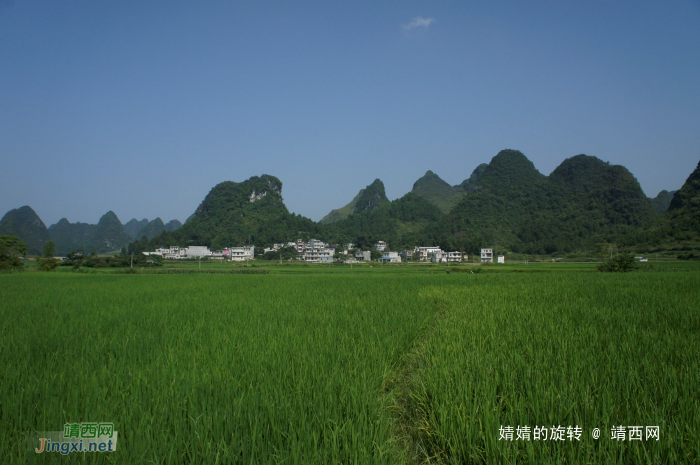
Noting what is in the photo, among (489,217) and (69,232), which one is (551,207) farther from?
(69,232)

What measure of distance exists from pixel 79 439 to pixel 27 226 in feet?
332

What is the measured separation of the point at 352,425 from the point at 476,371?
1200 millimetres

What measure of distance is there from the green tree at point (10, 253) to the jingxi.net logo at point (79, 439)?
30.4 meters

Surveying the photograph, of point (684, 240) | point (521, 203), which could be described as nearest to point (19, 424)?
point (684, 240)

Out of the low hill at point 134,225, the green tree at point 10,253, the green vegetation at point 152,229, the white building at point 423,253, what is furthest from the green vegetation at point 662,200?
the low hill at point 134,225

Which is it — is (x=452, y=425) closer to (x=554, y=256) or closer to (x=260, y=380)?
(x=260, y=380)

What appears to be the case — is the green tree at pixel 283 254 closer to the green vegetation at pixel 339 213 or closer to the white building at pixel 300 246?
the white building at pixel 300 246

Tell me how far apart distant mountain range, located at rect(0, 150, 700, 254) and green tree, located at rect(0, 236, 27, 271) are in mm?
34616

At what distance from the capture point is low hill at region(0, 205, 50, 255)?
225 feet

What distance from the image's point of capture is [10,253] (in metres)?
24.4

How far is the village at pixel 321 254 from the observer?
51.8m

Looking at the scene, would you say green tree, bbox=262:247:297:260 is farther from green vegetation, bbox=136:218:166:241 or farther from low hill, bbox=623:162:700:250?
green vegetation, bbox=136:218:166:241

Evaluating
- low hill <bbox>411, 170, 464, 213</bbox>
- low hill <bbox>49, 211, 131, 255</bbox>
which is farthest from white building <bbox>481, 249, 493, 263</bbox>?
low hill <bbox>49, 211, 131, 255</bbox>

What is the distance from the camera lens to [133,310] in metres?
5.93
